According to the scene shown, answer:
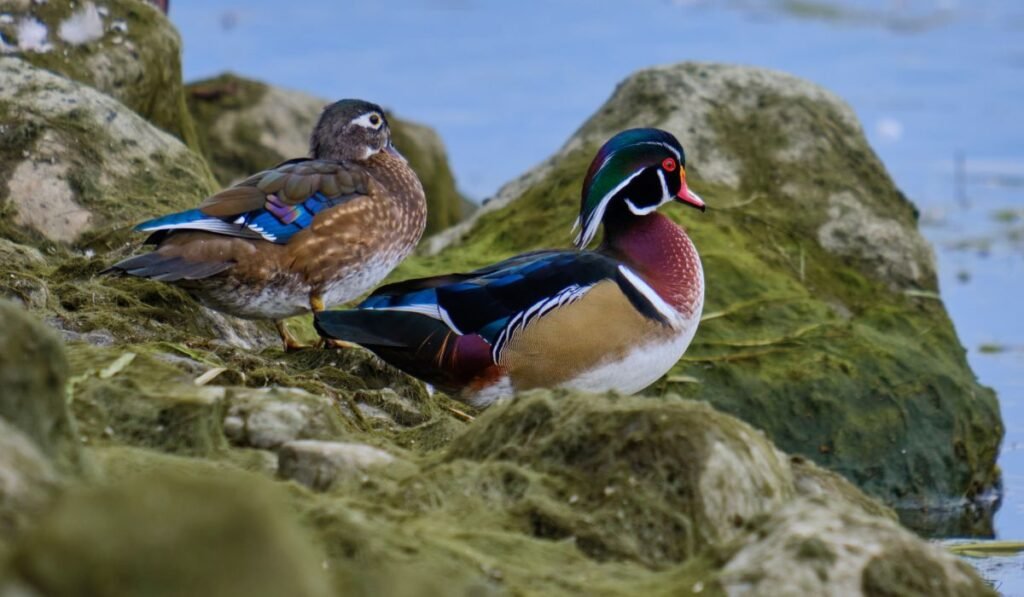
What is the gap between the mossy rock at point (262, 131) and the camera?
11.9 meters

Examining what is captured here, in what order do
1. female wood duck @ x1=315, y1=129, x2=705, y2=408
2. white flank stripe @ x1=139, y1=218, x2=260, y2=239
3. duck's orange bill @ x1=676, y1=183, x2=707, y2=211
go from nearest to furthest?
female wood duck @ x1=315, y1=129, x2=705, y2=408 < white flank stripe @ x1=139, y1=218, x2=260, y2=239 < duck's orange bill @ x1=676, y1=183, x2=707, y2=211

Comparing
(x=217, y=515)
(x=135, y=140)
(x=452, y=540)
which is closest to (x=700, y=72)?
(x=135, y=140)

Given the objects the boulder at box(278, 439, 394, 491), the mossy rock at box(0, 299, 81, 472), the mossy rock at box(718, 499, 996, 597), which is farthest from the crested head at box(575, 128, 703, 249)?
the mossy rock at box(0, 299, 81, 472)

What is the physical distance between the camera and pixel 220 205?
655 cm

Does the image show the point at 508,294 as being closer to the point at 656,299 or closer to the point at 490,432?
the point at 656,299

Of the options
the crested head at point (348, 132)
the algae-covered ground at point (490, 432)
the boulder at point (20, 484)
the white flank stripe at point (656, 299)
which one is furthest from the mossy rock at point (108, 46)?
the boulder at point (20, 484)

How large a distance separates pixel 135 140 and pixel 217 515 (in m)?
6.07

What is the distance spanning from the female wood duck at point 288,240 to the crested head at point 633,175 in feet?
2.89

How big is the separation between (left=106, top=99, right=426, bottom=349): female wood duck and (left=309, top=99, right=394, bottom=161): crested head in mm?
132

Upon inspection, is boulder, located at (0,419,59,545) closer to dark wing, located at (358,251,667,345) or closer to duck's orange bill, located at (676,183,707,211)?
dark wing, located at (358,251,667,345)

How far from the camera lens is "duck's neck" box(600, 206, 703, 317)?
243 inches

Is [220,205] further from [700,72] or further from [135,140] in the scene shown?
[700,72]

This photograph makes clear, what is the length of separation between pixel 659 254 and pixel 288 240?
1441 millimetres

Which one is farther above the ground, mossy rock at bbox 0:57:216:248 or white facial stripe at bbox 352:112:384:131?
white facial stripe at bbox 352:112:384:131
